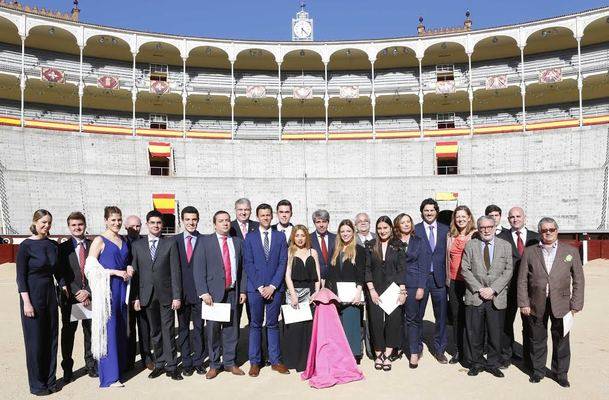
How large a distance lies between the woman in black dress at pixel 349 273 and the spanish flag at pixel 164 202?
2106cm

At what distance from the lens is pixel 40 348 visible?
17.0 ft

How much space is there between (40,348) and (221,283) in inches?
86.6

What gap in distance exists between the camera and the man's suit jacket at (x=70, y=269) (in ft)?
18.2

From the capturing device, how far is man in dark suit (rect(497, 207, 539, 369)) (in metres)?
5.92

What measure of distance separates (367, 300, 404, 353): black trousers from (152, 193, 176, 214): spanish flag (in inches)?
842

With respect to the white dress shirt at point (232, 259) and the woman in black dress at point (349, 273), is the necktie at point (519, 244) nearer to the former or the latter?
the woman in black dress at point (349, 273)

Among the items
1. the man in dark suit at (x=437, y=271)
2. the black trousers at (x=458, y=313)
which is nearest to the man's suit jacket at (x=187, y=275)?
the man in dark suit at (x=437, y=271)

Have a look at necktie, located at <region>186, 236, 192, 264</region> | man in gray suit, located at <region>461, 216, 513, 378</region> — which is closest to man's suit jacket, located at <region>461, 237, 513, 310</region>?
man in gray suit, located at <region>461, 216, 513, 378</region>

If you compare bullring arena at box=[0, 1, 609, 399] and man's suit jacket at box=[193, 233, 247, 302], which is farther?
bullring arena at box=[0, 1, 609, 399]

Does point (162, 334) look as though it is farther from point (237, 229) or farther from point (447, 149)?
point (447, 149)

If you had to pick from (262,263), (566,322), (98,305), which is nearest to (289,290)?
(262,263)

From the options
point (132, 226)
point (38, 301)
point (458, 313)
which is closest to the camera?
point (38, 301)

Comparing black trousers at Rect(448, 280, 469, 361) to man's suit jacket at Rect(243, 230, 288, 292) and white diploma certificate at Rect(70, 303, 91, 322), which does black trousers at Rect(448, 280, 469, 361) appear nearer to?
man's suit jacket at Rect(243, 230, 288, 292)

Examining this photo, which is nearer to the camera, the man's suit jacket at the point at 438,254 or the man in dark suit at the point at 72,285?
the man in dark suit at the point at 72,285
